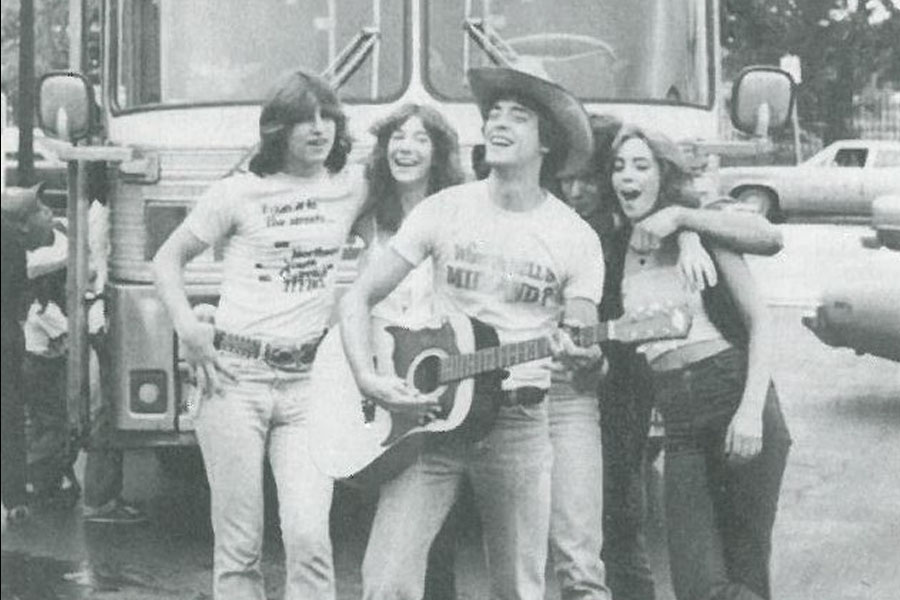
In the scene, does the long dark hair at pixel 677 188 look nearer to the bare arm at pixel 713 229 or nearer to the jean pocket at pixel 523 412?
the bare arm at pixel 713 229

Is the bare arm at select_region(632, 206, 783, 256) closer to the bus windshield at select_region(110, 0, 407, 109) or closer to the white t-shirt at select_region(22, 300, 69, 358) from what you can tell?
the bus windshield at select_region(110, 0, 407, 109)

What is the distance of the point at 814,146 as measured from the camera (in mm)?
9766

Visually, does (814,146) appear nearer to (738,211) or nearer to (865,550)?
(865,550)

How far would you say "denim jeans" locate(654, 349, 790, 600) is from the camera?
18.2ft

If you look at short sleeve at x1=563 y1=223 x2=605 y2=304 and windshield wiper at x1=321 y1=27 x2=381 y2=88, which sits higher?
windshield wiper at x1=321 y1=27 x2=381 y2=88

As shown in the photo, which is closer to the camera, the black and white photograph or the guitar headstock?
the guitar headstock

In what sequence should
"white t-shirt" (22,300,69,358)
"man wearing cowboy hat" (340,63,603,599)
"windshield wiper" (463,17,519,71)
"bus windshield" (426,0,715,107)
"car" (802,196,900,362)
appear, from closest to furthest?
"man wearing cowboy hat" (340,63,603,599)
"windshield wiper" (463,17,519,71)
"bus windshield" (426,0,715,107)
"white t-shirt" (22,300,69,358)
"car" (802,196,900,362)

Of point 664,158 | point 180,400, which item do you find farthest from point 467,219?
point 180,400

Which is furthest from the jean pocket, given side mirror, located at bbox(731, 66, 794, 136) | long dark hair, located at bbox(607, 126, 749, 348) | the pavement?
side mirror, located at bbox(731, 66, 794, 136)

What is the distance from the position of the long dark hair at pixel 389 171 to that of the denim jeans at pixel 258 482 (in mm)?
505

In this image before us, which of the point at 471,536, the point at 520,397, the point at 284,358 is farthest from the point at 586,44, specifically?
the point at 520,397

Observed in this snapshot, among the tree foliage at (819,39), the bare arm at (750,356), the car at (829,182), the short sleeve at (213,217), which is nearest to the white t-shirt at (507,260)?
the bare arm at (750,356)

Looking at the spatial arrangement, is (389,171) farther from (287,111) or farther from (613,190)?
(613,190)

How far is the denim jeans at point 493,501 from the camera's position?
5324mm
